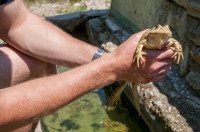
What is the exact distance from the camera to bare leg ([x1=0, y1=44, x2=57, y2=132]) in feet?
6.54

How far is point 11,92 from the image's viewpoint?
1665 millimetres

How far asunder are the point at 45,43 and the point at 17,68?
0.26m

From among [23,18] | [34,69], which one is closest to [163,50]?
[34,69]

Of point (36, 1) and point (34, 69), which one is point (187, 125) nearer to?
point (34, 69)

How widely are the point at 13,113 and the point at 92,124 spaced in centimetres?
148

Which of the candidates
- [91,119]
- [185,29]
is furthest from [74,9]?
[185,29]

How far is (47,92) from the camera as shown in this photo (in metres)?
1.69

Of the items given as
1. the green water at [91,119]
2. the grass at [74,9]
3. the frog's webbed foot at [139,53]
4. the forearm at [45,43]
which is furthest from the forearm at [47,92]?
the grass at [74,9]

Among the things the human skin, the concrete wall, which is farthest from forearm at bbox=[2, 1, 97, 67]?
the concrete wall

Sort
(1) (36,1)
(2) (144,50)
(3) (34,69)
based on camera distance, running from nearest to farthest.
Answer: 1. (2) (144,50)
2. (3) (34,69)
3. (1) (36,1)

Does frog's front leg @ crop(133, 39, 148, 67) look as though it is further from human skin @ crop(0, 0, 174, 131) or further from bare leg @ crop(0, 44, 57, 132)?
bare leg @ crop(0, 44, 57, 132)

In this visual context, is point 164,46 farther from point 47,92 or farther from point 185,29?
Result: point 185,29

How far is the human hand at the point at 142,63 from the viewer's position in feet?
5.33

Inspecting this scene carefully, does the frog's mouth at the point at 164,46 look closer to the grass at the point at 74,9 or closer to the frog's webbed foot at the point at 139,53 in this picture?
the frog's webbed foot at the point at 139,53
